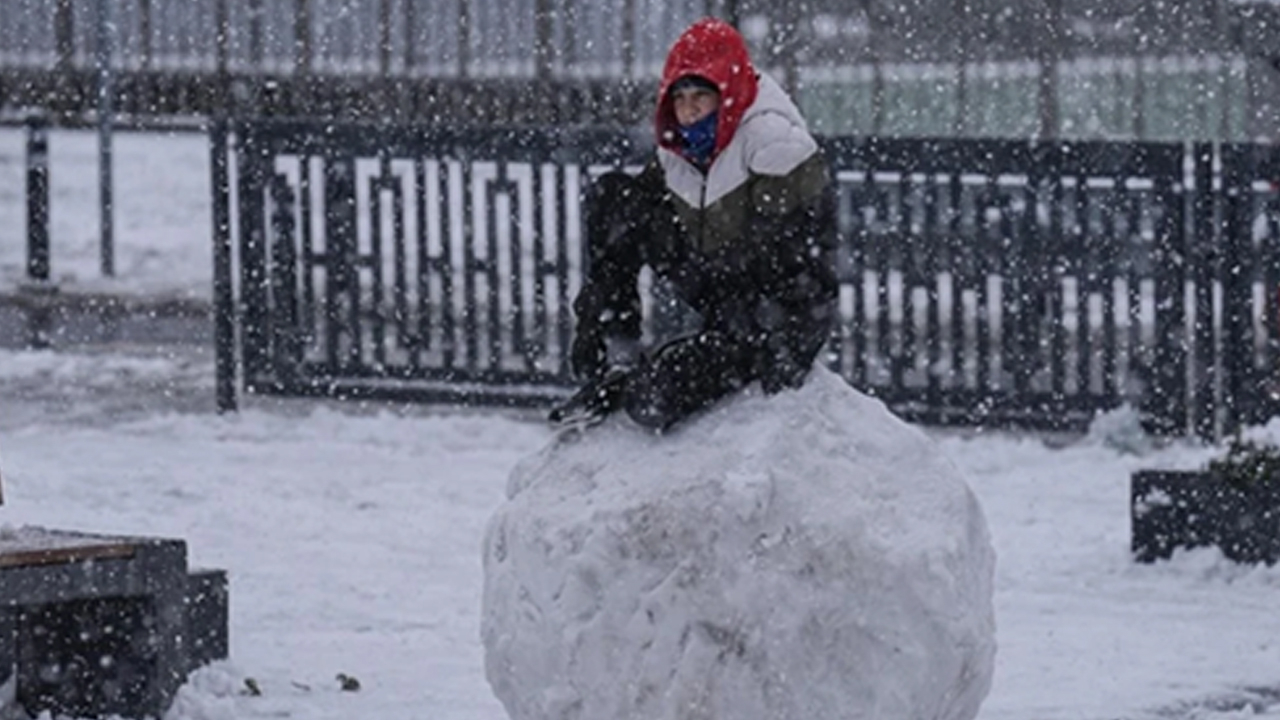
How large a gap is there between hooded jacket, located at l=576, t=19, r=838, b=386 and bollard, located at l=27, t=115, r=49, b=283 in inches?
426

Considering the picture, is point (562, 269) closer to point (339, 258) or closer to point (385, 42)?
point (339, 258)

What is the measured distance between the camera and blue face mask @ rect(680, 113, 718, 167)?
7418 millimetres

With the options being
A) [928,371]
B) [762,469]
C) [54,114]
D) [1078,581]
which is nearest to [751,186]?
[762,469]

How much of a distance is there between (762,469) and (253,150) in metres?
8.07

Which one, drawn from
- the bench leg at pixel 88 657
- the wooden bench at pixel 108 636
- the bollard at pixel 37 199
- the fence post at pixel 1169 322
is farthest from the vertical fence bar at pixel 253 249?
the bench leg at pixel 88 657

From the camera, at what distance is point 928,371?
1422 centimetres

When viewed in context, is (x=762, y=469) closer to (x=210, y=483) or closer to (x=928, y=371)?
(x=210, y=483)

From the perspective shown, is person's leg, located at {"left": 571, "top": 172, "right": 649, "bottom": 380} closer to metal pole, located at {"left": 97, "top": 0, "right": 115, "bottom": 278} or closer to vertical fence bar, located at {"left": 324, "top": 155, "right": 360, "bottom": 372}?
vertical fence bar, located at {"left": 324, "top": 155, "right": 360, "bottom": 372}

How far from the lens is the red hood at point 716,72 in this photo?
737cm

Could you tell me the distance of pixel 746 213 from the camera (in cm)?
739

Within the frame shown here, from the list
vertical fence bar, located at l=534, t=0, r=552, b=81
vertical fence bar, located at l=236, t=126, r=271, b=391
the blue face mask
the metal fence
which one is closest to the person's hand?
the blue face mask

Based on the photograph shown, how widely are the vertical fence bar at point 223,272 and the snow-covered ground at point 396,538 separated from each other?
0.14 m

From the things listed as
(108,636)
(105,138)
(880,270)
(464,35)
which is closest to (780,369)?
(108,636)

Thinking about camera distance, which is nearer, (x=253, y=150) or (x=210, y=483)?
(x=210, y=483)
